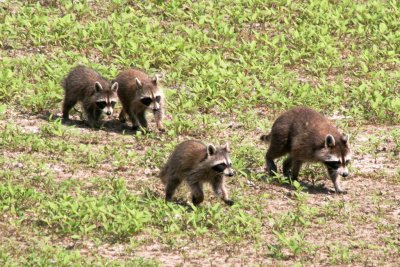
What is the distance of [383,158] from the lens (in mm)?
13797

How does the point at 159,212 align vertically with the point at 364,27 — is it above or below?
below

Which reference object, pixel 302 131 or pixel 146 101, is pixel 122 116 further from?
pixel 302 131

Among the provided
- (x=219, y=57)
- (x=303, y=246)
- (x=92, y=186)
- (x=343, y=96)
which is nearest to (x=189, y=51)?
(x=219, y=57)

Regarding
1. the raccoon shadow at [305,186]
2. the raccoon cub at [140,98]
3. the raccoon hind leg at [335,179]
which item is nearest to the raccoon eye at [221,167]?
the raccoon shadow at [305,186]

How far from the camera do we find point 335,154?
12734mm

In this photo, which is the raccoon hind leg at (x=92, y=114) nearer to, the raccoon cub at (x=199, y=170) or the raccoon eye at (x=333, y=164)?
the raccoon cub at (x=199, y=170)

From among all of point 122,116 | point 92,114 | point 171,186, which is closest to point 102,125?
point 92,114

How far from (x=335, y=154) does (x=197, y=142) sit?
1806 mm

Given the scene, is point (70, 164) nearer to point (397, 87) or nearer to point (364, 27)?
point (397, 87)

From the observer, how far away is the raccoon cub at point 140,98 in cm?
1474

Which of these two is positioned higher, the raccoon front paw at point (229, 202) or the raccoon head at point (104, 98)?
the raccoon head at point (104, 98)

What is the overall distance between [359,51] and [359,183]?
17.8 feet

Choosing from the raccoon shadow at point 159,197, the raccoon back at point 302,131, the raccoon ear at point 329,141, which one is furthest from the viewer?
the raccoon back at point 302,131

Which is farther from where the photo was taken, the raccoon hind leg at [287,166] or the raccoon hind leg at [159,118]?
the raccoon hind leg at [159,118]
